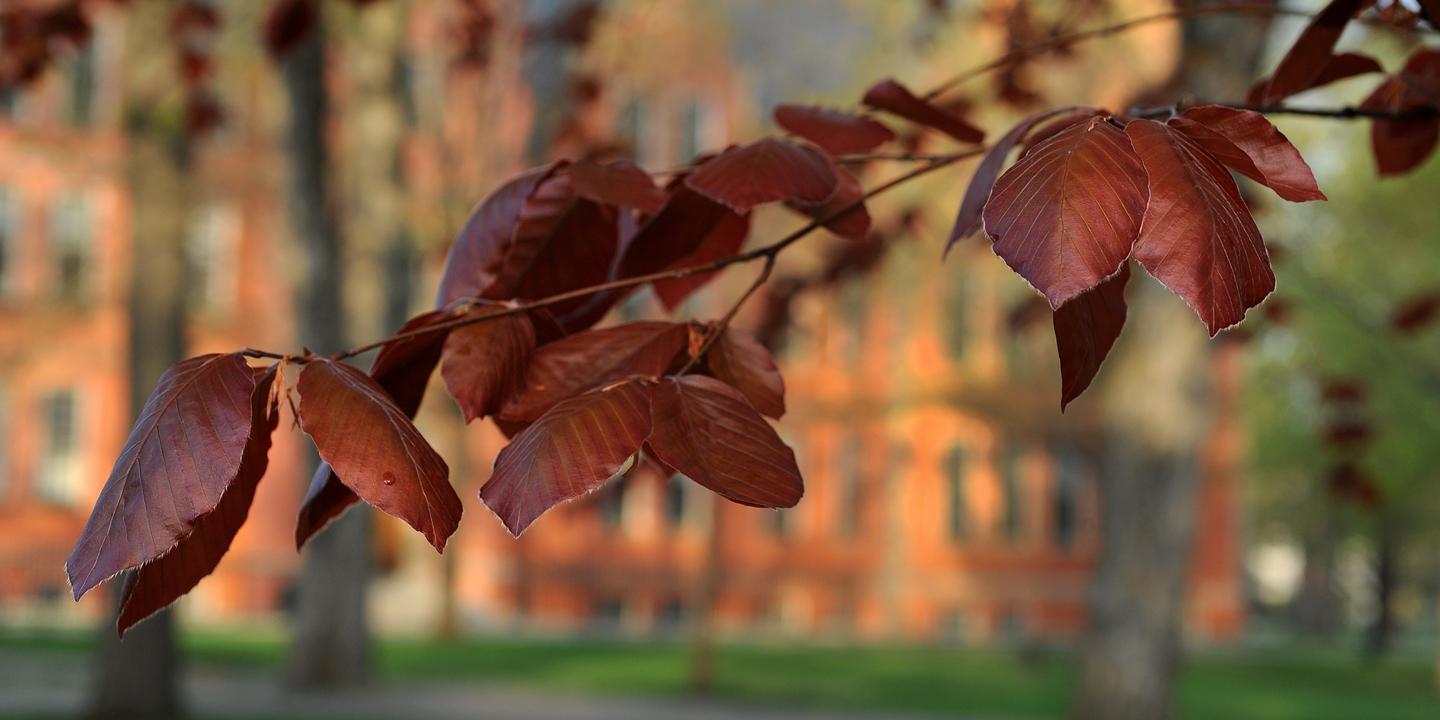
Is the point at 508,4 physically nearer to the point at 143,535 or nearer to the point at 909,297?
the point at 909,297

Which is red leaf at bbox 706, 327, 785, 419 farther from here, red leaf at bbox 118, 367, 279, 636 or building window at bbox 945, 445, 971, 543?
building window at bbox 945, 445, 971, 543

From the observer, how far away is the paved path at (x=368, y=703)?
12.1 metres

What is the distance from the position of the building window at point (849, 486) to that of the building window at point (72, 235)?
51.5ft

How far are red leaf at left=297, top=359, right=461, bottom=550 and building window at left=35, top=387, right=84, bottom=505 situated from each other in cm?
3031

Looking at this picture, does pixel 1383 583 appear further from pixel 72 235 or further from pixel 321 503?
pixel 321 503

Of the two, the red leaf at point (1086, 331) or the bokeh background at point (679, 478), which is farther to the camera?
the bokeh background at point (679, 478)

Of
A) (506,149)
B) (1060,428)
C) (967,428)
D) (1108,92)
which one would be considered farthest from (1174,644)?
(967,428)

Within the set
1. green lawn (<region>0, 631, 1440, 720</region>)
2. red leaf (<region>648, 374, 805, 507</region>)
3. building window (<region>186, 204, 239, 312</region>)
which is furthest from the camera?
building window (<region>186, 204, 239, 312</region>)

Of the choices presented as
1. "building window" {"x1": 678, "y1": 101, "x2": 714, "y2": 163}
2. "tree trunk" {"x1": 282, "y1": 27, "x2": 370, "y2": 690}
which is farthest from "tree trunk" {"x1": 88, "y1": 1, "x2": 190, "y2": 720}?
"building window" {"x1": 678, "y1": 101, "x2": 714, "y2": 163}

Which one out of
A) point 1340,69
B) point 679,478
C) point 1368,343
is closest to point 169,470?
point 1340,69

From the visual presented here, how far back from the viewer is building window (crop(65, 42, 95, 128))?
28.7 meters

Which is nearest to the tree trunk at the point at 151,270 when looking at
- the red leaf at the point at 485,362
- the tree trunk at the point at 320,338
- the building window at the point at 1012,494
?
the tree trunk at the point at 320,338

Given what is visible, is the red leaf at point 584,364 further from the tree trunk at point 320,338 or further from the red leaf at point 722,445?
the tree trunk at point 320,338

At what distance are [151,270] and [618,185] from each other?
10138mm
